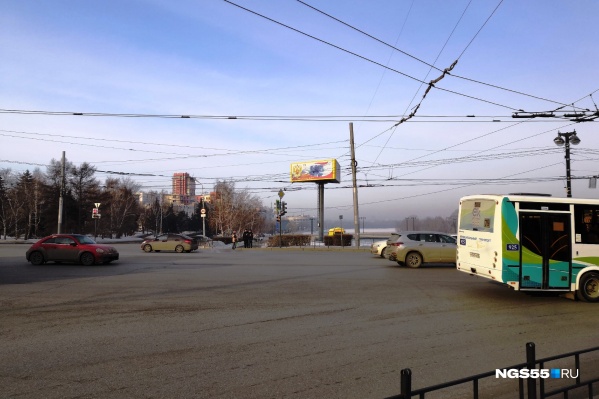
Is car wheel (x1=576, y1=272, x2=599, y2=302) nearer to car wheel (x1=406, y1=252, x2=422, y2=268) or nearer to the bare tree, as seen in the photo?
car wheel (x1=406, y1=252, x2=422, y2=268)

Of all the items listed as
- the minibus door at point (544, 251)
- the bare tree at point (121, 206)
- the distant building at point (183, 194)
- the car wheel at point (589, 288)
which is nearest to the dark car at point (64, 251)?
the minibus door at point (544, 251)

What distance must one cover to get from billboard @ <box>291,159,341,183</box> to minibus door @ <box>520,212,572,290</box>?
46439mm

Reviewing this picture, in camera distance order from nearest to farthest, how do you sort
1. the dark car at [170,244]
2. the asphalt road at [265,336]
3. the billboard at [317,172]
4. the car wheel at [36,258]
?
the asphalt road at [265,336], the car wheel at [36,258], the dark car at [170,244], the billboard at [317,172]

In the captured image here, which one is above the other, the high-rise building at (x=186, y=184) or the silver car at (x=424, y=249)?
the high-rise building at (x=186, y=184)

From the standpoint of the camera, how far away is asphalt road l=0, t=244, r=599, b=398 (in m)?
5.09

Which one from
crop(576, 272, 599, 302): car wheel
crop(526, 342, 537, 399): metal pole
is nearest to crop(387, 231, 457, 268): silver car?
crop(576, 272, 599, 302): car wheel

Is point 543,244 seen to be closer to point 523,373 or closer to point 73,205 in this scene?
point 523,373

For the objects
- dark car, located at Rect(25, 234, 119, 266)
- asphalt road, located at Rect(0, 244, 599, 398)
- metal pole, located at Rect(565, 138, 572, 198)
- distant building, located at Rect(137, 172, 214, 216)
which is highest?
distant building, located at Rect(137, 172, 214, 216)

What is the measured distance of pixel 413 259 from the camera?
64.7ft

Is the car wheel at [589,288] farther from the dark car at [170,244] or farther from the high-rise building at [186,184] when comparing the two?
the high-rise building at [186,184]

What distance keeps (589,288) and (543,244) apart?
5.63 feet

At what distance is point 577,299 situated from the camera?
11.4 m

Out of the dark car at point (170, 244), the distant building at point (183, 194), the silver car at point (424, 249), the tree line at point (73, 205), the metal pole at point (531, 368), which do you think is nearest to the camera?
the metal pole at point (531, 368)

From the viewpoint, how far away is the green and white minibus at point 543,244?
10914mm
